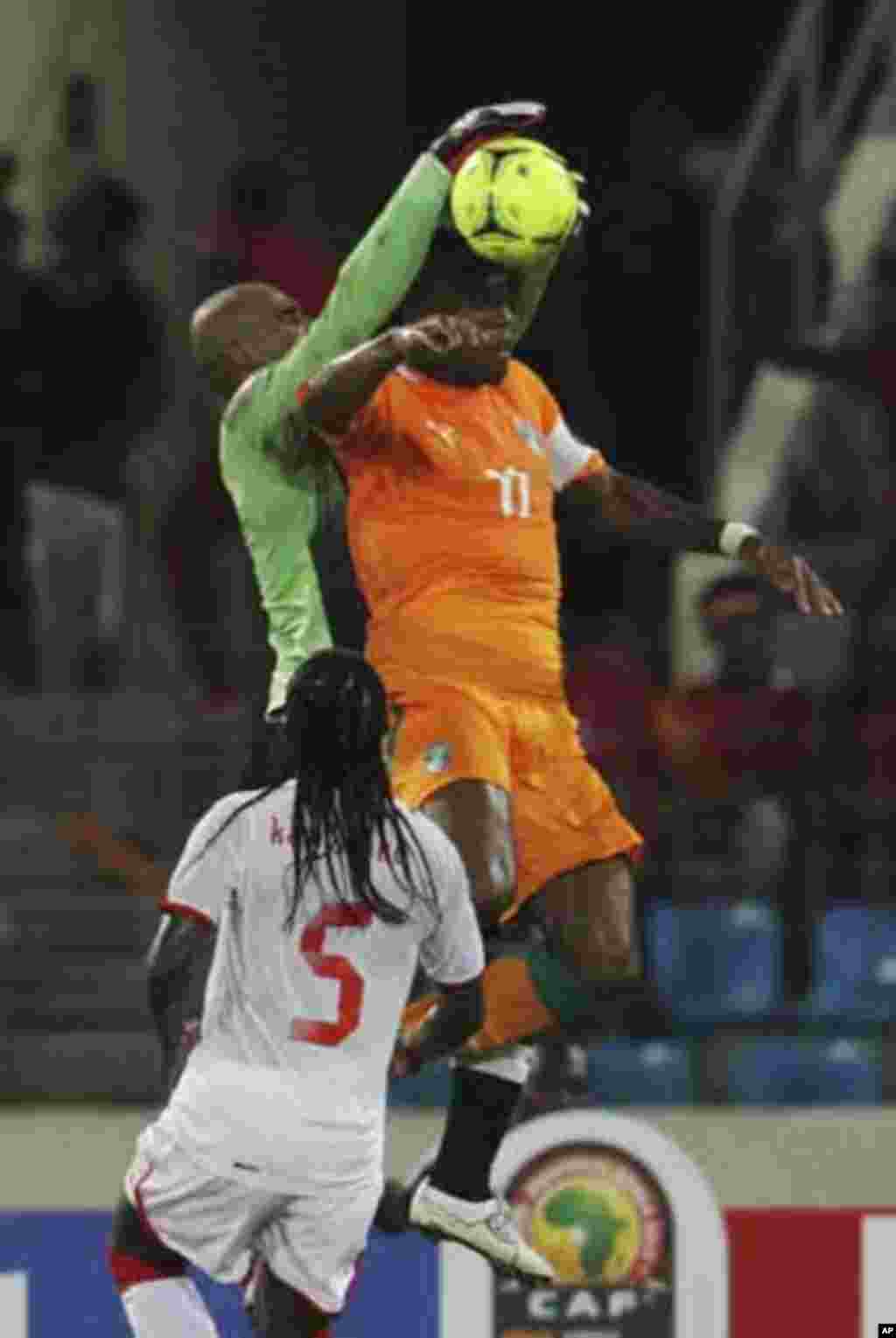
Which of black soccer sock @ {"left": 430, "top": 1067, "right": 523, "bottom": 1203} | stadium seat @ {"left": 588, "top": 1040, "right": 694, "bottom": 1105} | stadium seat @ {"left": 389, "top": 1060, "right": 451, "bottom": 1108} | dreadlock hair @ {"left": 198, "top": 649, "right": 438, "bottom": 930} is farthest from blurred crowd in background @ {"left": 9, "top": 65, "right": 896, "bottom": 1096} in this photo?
dreadlock hair @ {"left": 198, "top": 649, "right": 438, "bottom": 930}

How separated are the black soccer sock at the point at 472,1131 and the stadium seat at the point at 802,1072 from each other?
11.7ft

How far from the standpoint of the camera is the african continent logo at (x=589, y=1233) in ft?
25.0

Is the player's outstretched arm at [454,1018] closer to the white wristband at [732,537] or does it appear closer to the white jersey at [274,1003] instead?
the white jersey at [274,1003]

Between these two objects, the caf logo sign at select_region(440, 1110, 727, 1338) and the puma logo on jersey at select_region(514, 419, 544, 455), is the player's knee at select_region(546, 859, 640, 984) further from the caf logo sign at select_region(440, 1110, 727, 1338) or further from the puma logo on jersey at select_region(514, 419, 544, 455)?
the puma logo on jersey at select_region(514, 419, 544, 455)

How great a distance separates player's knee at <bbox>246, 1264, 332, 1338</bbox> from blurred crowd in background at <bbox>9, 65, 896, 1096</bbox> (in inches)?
178

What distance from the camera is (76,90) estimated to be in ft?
44.2

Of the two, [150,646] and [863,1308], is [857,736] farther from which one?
[863,1308]

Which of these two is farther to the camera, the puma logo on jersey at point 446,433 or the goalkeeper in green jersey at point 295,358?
the puma logo on jersey at point 446,433

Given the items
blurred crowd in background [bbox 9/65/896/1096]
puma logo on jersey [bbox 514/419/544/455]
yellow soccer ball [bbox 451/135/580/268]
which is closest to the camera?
yellow soccer ball [bbox 451/135/580/268]

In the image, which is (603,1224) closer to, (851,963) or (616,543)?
(851,963)

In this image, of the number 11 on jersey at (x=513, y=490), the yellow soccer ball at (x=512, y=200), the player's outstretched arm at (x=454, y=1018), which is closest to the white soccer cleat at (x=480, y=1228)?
the player's outstretched arm at (x=454, y=1018)

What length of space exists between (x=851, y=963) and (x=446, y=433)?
4139 mm

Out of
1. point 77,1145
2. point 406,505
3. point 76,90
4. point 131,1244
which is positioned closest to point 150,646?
point 76,90

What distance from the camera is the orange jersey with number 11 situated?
7660 millimetres
